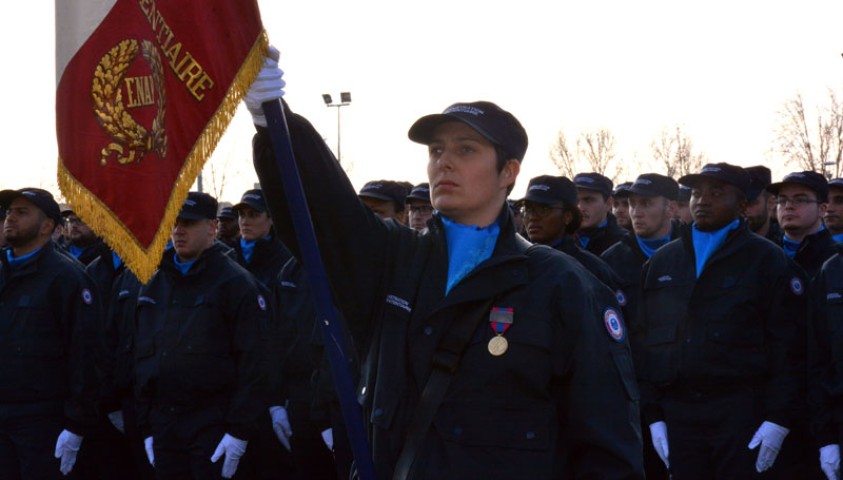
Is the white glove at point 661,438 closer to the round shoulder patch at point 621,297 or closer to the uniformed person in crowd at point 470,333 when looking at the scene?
the round shoulder patch at point 621,297

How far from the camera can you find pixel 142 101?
329 centimetres

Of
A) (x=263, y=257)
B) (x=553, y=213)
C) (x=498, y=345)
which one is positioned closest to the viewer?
(x=498, y=345)

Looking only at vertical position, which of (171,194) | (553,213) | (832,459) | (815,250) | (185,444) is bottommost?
(185,444)

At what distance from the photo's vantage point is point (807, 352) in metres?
6.66

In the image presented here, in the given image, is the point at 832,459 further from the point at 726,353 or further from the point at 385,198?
the point at 385,198

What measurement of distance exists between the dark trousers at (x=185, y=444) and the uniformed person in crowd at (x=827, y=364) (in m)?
4.18

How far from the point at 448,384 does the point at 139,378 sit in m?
4.80

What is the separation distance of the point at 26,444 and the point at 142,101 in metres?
5.38

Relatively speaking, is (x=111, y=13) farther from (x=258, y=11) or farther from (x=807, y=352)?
(x=807, y=352)

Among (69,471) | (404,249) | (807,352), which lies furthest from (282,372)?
(404,249)

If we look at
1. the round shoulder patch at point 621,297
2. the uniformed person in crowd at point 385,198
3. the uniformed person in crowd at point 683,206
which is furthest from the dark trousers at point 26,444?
the uniformed person in crowd at point 683,206

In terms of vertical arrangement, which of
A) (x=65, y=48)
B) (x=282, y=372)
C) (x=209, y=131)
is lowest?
(x=282, y=372)

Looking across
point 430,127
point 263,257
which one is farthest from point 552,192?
point 430,127

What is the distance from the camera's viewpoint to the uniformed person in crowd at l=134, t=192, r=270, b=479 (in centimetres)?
737
